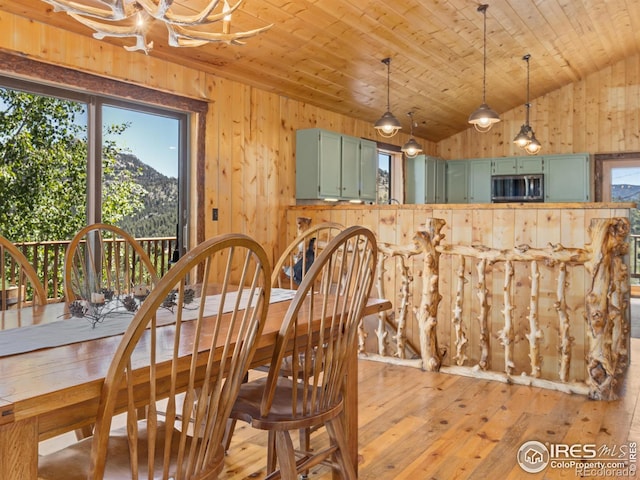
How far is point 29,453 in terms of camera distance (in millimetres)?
1071

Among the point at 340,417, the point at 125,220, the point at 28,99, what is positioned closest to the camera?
the point at 340,417

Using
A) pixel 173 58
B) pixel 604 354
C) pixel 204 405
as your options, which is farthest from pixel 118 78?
pixel 604 354

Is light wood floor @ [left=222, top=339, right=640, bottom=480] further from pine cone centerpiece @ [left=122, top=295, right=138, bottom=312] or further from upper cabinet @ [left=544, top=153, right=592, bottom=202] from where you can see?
upper cabinet @ [left=544, top=153, right=592, bottom=202]

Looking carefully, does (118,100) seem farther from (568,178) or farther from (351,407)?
(568,178)

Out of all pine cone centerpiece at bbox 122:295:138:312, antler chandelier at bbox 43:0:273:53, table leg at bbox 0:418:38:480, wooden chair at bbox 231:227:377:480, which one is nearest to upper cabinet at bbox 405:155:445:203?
antler chandelier at bbox 43:0:273:53

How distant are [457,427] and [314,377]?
137 cm

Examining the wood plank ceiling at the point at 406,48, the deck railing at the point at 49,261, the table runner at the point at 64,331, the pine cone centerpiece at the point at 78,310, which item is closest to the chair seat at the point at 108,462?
the table runner at the point at 64,331

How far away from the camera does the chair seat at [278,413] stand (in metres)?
1.64

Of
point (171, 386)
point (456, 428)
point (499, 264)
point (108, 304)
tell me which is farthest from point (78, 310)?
point (499, 264)

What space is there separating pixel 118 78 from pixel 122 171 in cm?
68

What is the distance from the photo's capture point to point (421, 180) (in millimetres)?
7719

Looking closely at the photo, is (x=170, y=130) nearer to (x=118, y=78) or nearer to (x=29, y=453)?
(x=118, y=78)

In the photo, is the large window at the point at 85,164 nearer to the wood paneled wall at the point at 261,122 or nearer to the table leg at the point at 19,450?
the wood paneled wall at the point at 261,122

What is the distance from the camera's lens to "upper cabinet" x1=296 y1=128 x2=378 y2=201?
555cm
